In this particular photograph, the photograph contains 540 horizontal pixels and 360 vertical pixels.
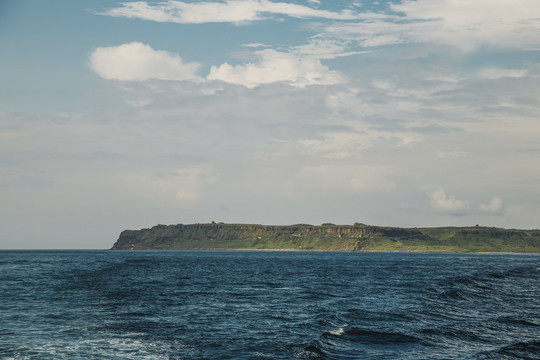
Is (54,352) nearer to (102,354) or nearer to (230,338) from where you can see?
(102,354)

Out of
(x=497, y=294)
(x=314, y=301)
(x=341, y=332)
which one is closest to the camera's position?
(x=341, y=332)

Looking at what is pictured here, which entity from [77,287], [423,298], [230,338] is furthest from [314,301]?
[77,287]

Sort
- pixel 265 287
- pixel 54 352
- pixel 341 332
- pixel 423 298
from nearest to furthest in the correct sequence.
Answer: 1. pixel 54 352
2. pixel 341 332
3. pixel 423 298
4. pixel 265 287

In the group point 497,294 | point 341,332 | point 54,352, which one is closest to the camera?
point 54,352

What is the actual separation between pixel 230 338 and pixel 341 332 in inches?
331

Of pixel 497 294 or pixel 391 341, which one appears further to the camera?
pixel 497 294

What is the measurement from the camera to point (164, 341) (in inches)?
1296

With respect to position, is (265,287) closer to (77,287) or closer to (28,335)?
(77,287)

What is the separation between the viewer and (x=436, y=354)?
30.6 m

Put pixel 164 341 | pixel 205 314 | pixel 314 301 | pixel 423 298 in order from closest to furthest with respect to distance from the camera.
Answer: pixel 164 341 < pixel 205 314 < pixel 314 301 < pixel 423 298

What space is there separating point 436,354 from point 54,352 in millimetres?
22899

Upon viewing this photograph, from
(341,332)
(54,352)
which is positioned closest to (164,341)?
(54,352)

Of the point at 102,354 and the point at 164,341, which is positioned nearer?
the point at 102,354

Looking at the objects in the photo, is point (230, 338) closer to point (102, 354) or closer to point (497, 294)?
point (102, 354)
